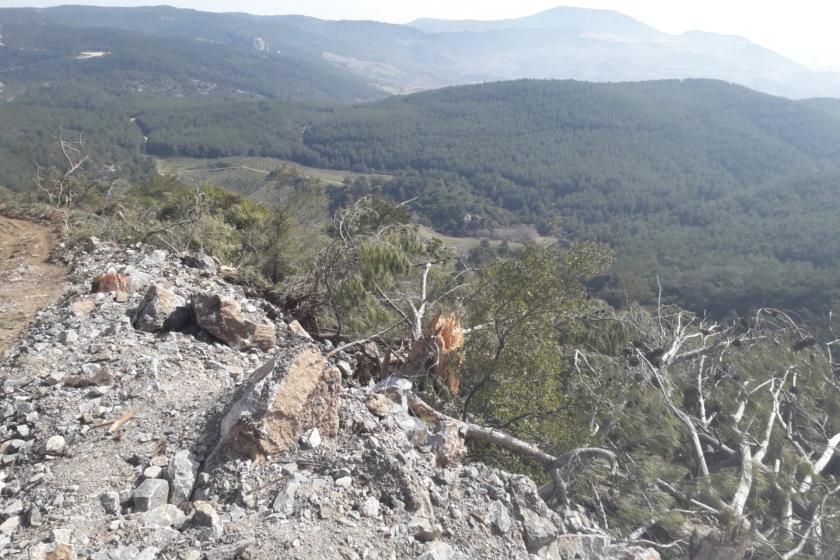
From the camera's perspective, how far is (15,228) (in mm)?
9094

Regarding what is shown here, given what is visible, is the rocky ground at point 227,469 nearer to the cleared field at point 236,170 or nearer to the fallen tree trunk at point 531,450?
the fallen tree trunk at point 531,450

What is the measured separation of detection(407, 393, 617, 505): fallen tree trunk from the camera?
461 cm

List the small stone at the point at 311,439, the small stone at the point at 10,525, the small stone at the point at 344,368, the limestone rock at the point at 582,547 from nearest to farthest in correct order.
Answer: the small stone at the point at 10,525
the small stone at the point at 311,439
the limestone rock at the point at 582,547
the small stone at the point at 344,368

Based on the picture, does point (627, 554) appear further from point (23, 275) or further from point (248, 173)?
point (248, 173)

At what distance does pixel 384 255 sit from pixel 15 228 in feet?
22.0

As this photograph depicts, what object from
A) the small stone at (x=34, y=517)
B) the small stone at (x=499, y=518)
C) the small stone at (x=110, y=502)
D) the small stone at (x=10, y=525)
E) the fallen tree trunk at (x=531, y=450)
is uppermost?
the small stone at (x=110, y=502)

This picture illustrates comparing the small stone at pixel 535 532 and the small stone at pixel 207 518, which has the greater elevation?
the small stone at pixel 207 518

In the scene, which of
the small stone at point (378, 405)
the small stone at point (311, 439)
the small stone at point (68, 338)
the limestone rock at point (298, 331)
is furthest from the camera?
the limestone rock at point (298, 331)

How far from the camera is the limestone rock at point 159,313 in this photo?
4.89 meters

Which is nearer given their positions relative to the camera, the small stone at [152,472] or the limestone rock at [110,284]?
the small stone at [152,472]

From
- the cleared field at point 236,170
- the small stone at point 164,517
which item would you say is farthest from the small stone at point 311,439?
the cleared field at point 236,170

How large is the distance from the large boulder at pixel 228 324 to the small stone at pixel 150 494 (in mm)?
1945

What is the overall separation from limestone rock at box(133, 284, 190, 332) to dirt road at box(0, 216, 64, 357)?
3.68ft

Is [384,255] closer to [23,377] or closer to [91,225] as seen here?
[23,377]
